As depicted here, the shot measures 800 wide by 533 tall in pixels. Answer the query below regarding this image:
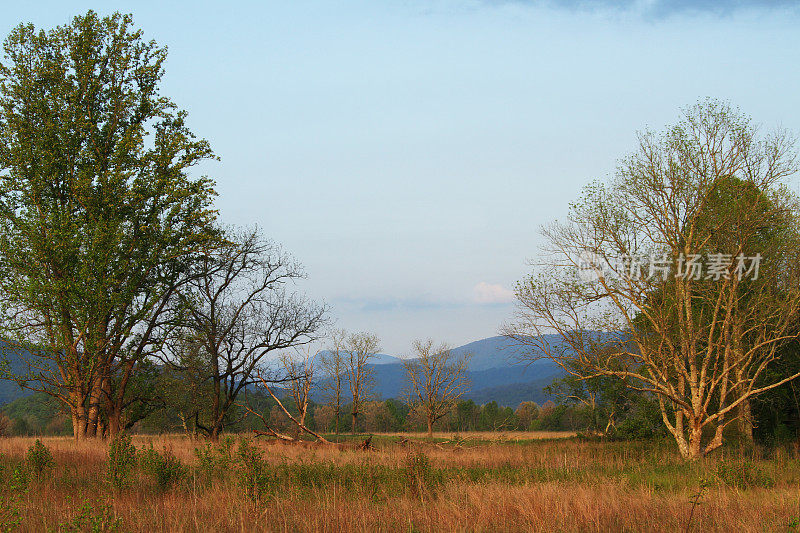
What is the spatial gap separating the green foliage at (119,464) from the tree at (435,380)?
44.7m

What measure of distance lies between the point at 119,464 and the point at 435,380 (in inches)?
1869

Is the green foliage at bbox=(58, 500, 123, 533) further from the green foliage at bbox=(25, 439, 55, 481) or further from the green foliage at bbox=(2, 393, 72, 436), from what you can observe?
the green foliage at bbox=(2, 393, 72, 436)

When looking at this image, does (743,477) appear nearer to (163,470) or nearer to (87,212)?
(163,470)

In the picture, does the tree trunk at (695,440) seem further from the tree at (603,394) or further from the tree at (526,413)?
the tree at (526,413)

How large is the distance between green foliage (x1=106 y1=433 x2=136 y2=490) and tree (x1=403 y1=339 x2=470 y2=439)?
147ft

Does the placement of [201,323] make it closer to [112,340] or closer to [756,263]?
[112,340]

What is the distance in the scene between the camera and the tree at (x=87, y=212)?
16.5m

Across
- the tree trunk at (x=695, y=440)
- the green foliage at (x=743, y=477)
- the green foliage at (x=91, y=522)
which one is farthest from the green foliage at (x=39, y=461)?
the tree trunk at (x=695, y=440)

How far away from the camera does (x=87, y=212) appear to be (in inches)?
711

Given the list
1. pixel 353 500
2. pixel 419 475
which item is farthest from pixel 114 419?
pixel 353 500

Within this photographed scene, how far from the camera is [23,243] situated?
1680cm

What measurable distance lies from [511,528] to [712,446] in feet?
52.9

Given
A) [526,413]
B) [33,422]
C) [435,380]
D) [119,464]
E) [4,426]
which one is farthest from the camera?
[526,413]

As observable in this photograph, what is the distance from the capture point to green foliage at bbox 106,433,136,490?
8445 mm
